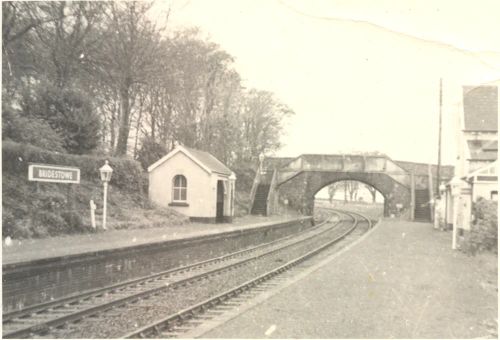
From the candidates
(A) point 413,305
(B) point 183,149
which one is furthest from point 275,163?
(A) point 413,305

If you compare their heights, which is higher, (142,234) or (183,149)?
(183,149)

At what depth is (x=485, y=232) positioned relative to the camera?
14.6m

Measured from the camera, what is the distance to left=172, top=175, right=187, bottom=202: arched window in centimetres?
2595

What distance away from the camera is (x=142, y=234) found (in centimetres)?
1758

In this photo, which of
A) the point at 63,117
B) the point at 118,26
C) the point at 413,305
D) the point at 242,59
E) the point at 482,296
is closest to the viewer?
the point at 413,305

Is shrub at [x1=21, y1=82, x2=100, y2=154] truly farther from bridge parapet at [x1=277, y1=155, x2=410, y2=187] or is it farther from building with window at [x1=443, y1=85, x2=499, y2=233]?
bridge parapet at [x1=277, y1=155, x2=410, y2=187]

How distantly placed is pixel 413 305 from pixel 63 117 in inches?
630

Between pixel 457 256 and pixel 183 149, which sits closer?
pixel 457 256

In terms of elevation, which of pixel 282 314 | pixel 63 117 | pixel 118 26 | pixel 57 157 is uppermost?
pixel 118 26

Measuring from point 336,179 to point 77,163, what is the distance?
26559 millimetres

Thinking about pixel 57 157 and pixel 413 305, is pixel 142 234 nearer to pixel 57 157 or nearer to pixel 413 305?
pixel 57 157

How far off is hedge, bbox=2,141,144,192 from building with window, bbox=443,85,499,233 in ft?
42.9

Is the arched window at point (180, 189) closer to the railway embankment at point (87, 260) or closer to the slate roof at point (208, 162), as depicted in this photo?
the slate roof at point (208, 162)

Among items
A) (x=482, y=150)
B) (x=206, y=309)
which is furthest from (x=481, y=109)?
(x=206, y=309)
